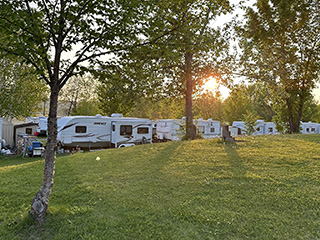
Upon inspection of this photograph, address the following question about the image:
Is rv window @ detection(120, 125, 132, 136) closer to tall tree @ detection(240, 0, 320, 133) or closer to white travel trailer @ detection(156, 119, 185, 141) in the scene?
white travel trailer @ detection(156, 119, 185, 141)

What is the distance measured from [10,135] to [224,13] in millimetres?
16196

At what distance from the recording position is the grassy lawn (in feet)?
10.5

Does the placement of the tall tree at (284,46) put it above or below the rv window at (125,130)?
above

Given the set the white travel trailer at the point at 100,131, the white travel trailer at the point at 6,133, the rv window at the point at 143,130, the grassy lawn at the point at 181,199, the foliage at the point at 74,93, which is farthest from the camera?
the foliage at the point at 74,93

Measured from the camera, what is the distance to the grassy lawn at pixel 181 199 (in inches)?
125

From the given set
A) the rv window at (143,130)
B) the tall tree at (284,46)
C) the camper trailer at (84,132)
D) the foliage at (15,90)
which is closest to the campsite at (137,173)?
the tall tree at (284,46)

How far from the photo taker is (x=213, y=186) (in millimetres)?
4625

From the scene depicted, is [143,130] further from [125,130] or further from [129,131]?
[125,130]

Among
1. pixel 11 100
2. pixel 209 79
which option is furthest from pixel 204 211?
pixel 11 100

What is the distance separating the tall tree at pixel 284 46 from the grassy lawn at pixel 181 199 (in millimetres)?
6143

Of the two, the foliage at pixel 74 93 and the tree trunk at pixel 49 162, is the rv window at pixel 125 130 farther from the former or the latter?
the foliage at pixel 74 93

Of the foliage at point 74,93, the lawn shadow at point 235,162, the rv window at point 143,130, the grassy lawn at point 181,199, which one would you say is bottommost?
the grassy lawn at point 181,199

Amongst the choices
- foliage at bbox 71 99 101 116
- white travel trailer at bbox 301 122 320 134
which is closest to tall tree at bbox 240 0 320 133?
white travel trailer at bbox 301 122 320 134

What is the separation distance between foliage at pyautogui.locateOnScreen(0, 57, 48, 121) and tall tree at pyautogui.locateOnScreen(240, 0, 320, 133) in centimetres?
1492
